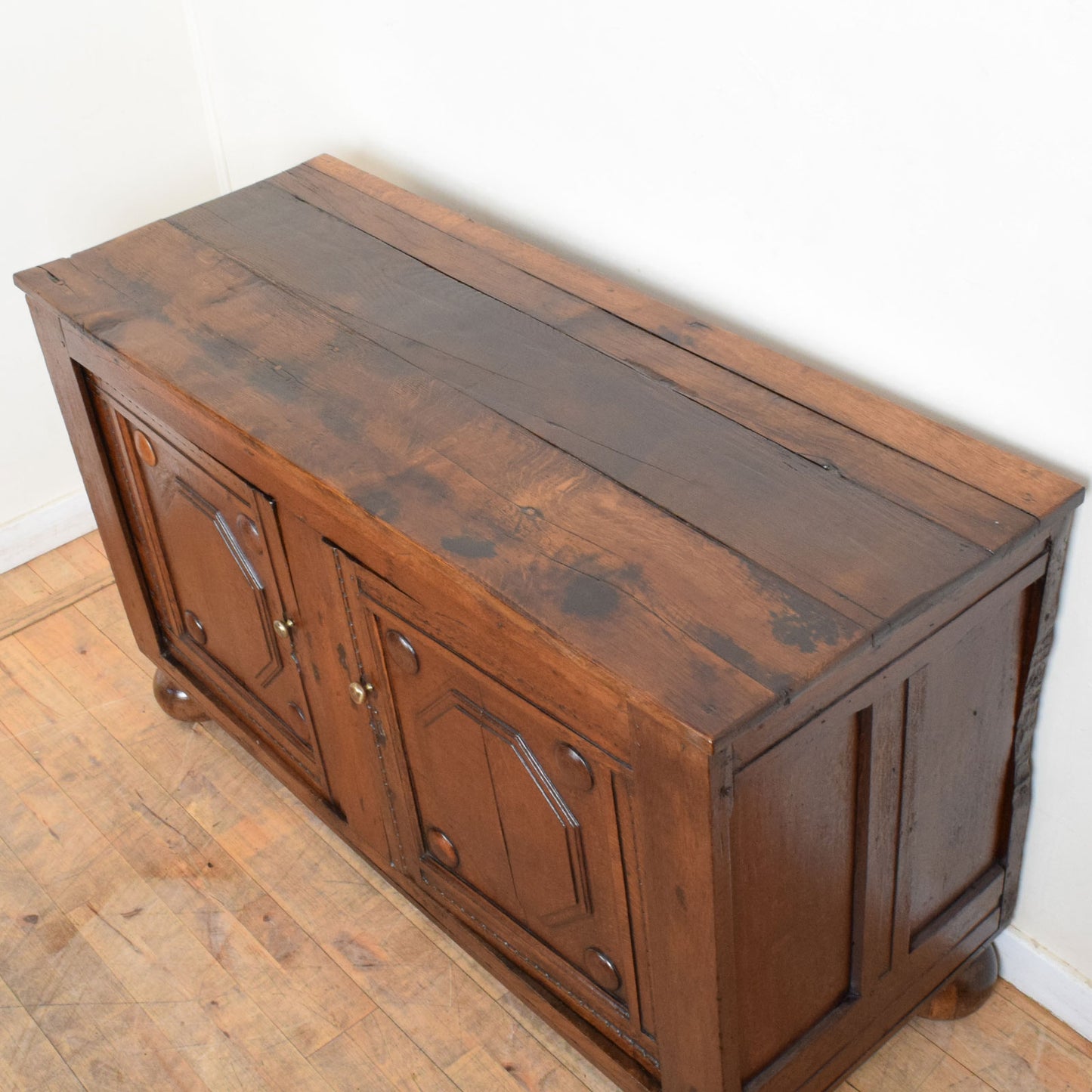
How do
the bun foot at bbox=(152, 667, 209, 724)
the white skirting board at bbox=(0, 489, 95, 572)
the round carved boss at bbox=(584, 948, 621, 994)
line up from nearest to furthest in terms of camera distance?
the round carved boss at bbox=(584, 948, 621, 994) → the bun foot at bbox=(152, 667, 209, 724) → the white skirting board at bbox=(0, 489, 95, 572)

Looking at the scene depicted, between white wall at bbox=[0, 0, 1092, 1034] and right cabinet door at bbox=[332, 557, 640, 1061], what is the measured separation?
1.88ft

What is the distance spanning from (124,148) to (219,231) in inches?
27.6

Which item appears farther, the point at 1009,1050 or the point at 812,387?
the point at 1009,1050

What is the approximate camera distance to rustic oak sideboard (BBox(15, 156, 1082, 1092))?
1.21 metres

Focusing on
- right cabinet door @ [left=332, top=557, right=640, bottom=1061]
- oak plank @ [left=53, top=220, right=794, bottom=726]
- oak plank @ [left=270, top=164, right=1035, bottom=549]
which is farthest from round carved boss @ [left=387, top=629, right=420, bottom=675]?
oak plank @ [left=270, top=164, right=1035, bottom=549]

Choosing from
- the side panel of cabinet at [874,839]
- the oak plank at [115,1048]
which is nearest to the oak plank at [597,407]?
the side panel of cabinet at [874,839]

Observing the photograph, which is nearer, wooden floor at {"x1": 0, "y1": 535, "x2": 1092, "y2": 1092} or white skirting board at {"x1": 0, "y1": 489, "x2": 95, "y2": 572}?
wooden floor at {"x1": 0, "y1": 535, "x2": 1092, "y2": 1092}

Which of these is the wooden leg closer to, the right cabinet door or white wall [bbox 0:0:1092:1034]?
white wall [bbox 0:0:1092:1034]

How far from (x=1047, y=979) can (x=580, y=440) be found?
0.97 m

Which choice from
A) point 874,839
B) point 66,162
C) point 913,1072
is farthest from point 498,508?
point 66,162

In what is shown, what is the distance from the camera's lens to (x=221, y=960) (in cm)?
191

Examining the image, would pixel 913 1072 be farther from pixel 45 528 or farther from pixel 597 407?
pixel 45 528

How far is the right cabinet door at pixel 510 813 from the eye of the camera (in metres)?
1.34

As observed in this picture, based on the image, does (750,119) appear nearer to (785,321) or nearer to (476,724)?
(785,321)
